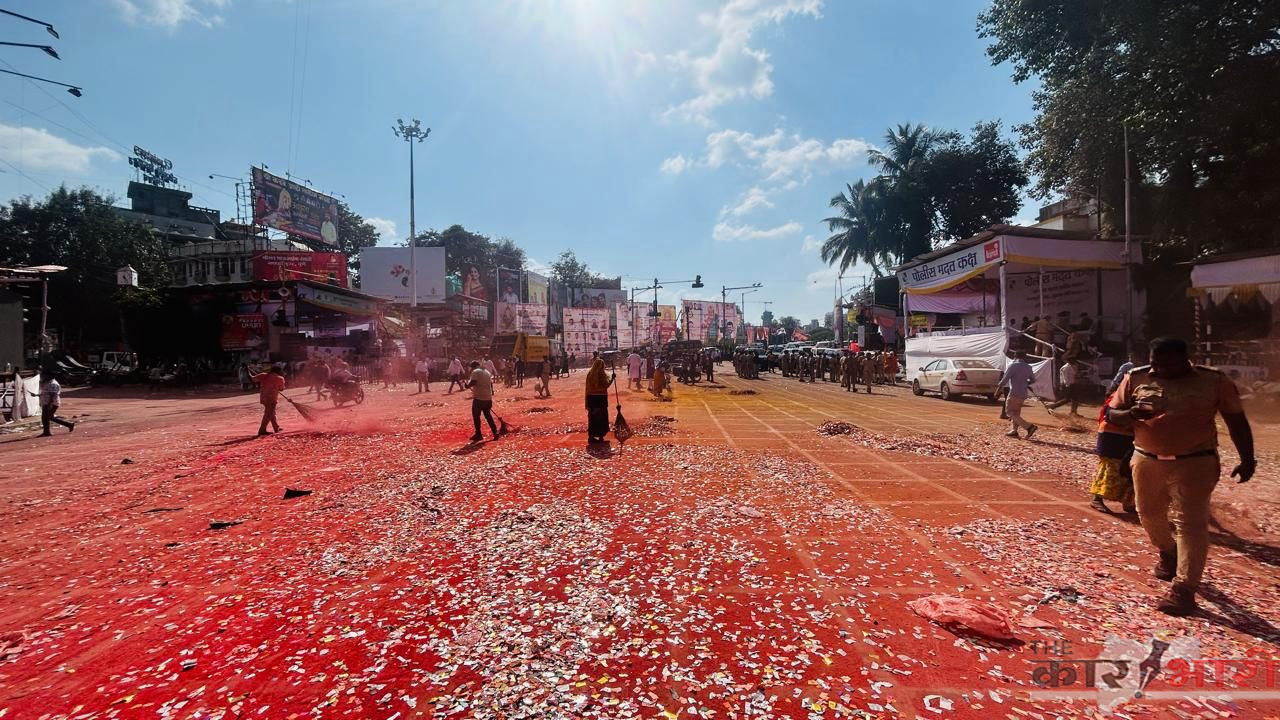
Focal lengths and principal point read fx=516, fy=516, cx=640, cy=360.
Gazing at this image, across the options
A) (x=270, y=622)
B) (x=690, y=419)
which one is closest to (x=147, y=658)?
(x=270, y=622)

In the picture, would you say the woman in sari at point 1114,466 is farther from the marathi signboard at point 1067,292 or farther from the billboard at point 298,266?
the billboard at point 298,266

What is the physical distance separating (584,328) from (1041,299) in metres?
45.5

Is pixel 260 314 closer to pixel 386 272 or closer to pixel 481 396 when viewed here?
pixel 386 272

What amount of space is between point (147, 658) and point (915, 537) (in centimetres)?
616

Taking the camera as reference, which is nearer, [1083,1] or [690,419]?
[690,419]

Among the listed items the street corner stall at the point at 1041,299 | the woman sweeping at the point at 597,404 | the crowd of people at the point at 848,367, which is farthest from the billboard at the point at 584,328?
the woman sweeping at the point at 597,404

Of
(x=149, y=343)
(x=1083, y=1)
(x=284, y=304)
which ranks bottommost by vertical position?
(x=149, y=343)

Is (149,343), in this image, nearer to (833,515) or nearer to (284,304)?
(284,304)

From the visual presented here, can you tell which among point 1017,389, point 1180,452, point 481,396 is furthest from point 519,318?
point 1180,452

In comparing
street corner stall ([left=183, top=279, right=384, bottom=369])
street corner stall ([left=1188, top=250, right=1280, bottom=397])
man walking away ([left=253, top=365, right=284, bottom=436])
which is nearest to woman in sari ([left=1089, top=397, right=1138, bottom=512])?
street corner stall ([left=1188, top=250, right=1280, bottom=397])

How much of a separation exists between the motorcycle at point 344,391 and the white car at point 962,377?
72.7 ft

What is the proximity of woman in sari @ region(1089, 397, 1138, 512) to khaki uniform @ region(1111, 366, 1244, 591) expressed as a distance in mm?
1856

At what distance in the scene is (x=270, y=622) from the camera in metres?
3.68

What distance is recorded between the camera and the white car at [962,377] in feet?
58.5
